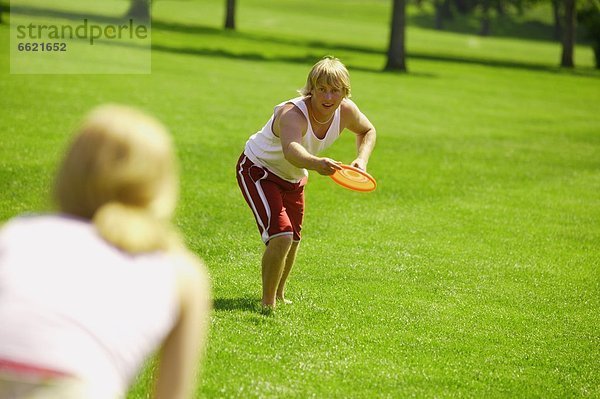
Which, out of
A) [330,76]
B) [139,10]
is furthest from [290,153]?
[139,10]

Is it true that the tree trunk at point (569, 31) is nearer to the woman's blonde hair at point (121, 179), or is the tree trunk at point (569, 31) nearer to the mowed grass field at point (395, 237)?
the mowed grass field at point (395, 237)

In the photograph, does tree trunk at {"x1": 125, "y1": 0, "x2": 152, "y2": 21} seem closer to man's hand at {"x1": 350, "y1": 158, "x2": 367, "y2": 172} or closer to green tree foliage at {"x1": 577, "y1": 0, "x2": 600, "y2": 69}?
green tree foliage at {"x1": 577, "y1": 0, "x2": 600, "y2": 69}

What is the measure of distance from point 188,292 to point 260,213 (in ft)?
15.5

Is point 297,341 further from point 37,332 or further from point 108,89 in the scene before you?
point 108,89

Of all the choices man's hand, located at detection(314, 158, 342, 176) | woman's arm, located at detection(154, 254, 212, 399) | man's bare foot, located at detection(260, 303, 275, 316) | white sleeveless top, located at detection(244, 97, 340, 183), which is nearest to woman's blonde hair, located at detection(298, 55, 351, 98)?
white sleeveless top, located at detection(244, 97, 340, 183)

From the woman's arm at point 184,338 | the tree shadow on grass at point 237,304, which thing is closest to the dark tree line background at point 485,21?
the tree shadow on grass at point 237,304

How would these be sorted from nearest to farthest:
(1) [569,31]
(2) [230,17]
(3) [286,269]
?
1. (3) [286,269]
2. (1) [569,31]
3. (2) [230,17]

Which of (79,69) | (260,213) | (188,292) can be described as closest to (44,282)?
(188,292)

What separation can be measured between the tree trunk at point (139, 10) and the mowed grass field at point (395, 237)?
27.6m

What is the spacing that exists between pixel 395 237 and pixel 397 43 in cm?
3138

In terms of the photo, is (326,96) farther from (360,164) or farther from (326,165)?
(326,165)

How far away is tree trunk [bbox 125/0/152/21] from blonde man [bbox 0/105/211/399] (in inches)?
2201

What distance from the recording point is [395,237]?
1123cm

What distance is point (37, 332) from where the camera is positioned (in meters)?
2.41
